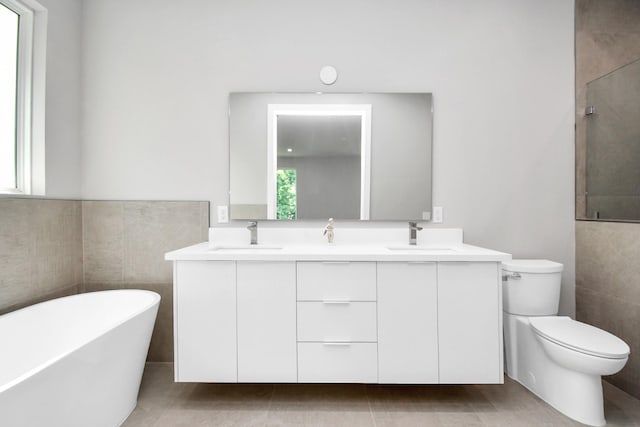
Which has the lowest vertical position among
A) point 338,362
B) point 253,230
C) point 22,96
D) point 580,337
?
point 338,362

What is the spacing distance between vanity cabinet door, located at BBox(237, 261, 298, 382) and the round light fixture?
4.30 ft

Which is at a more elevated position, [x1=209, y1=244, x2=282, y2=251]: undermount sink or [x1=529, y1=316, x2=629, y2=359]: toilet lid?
[x1=209, y1=244, x2=282, y2=251]: undermount sink

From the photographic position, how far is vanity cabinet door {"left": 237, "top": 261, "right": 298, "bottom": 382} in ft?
5.84

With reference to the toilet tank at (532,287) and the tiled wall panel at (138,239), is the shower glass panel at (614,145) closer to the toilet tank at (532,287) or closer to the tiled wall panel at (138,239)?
the toilet tank at (532,287)

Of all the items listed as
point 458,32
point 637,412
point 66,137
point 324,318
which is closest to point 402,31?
point 458,32

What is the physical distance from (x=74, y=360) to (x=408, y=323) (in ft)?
4.85

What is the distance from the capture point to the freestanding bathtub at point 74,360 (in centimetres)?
106

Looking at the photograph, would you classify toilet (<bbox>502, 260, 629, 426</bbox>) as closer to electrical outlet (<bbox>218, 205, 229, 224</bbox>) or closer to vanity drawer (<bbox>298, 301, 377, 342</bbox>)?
vanity drawer (<bbox>298, 301, 377, 342</bbox>)

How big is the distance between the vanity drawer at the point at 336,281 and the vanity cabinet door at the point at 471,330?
0.39 m

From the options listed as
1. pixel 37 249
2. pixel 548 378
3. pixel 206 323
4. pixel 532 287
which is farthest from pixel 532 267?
pixel 37 249

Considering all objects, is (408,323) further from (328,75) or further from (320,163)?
(328,75)

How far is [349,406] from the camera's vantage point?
1828mm

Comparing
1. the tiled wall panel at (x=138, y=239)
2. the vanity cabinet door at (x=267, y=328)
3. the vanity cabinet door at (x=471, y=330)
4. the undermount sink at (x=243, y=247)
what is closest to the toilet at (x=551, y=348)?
the vanity cabinet door at (x=471, y=330)

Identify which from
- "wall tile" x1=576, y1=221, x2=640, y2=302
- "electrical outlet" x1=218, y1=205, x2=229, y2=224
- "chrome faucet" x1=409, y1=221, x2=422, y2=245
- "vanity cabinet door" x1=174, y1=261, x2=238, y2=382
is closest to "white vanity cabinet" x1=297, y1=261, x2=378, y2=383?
"vanity cabinet door" x1=174, y1=261, x2=238, y2=382
